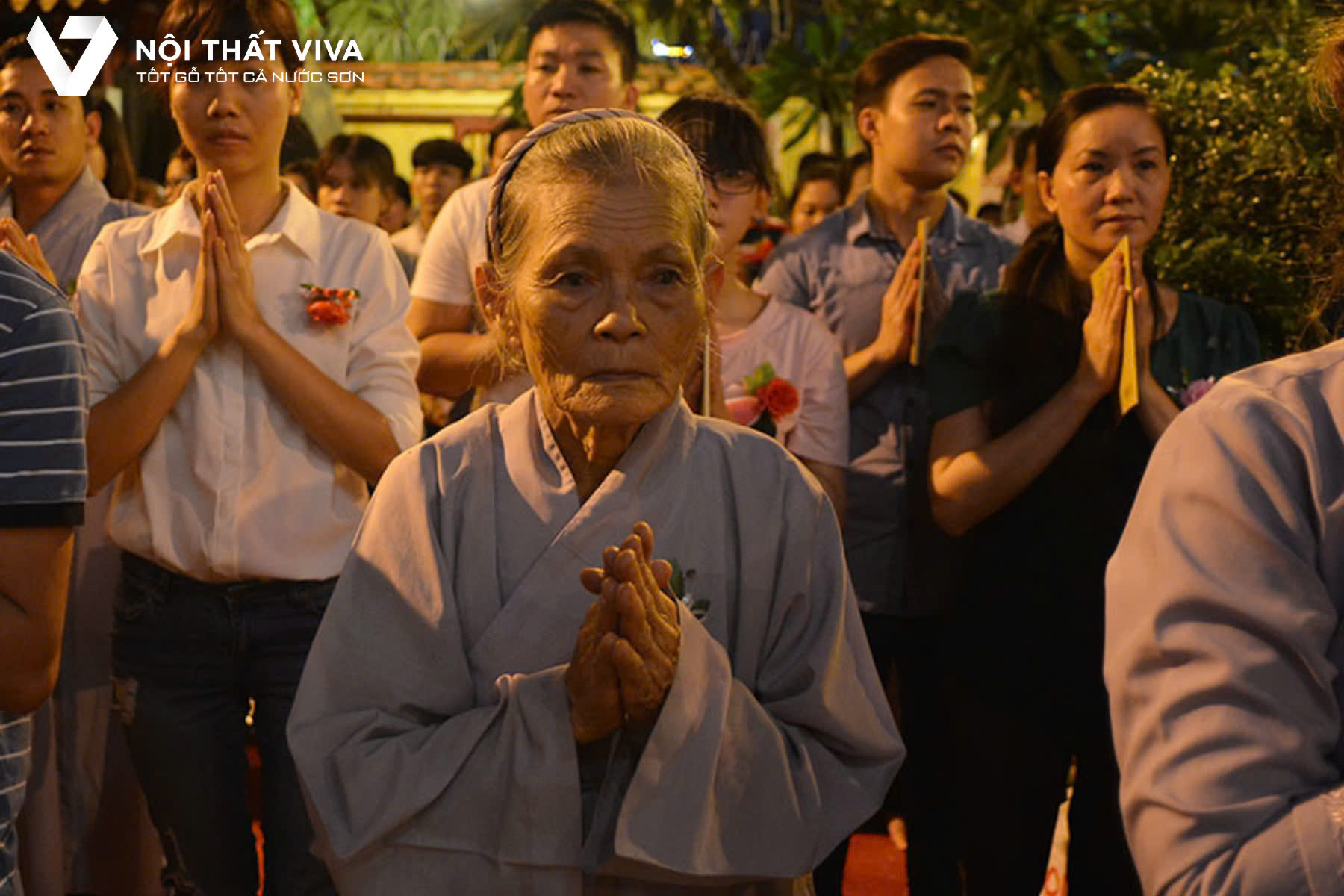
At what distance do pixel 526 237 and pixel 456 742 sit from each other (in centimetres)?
60

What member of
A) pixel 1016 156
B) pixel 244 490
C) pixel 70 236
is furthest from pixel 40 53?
pixel 1016 156

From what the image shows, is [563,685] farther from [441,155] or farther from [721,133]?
[441,155]

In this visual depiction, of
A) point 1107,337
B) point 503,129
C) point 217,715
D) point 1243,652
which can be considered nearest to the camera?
point 1243,652

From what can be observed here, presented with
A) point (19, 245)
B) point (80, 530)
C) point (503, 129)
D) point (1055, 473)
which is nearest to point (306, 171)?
point (503, 129)

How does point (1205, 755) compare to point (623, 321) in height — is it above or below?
below

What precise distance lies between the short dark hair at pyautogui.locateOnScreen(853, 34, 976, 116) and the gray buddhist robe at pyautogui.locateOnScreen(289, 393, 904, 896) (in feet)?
7.45

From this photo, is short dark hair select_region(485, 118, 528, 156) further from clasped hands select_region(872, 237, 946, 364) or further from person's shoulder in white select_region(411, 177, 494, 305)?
clasped hands select_region(872, 237, 946, 364)

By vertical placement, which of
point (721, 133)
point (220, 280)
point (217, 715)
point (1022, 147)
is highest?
point (1022, 147)

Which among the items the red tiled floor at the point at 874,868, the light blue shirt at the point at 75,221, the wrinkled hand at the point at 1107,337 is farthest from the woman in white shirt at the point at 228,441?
the red tiled floor at the point at 874,868

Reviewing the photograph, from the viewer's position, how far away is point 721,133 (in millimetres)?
3260

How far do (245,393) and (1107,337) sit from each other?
1605mm

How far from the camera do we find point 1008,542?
9.34ft

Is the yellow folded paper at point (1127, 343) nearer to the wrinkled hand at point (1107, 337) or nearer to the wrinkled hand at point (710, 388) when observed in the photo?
the wrinkled hand at point (1107, 337)

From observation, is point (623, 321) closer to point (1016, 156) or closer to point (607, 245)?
point (607, 245)
